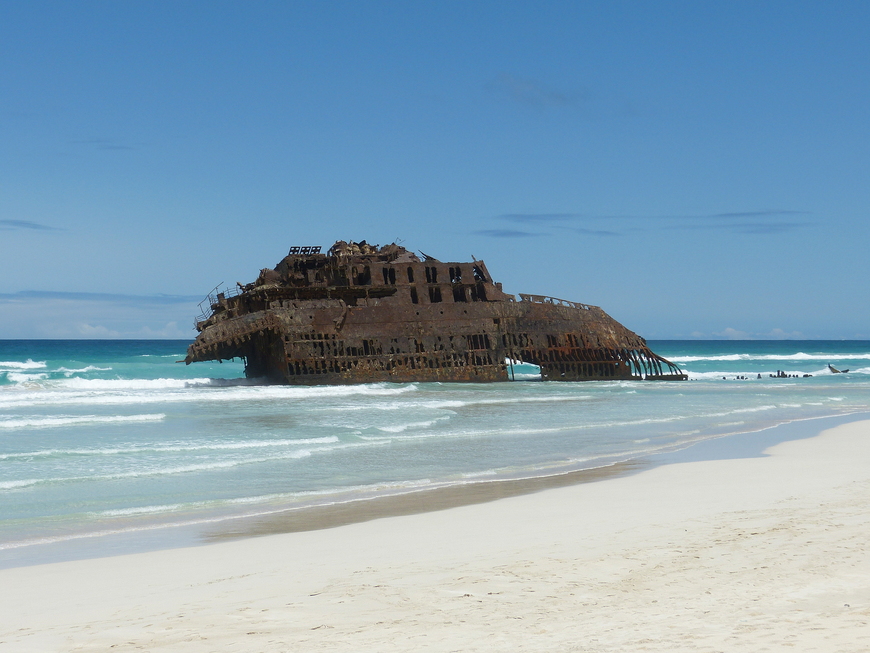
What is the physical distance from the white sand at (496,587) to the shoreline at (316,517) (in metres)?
0.36

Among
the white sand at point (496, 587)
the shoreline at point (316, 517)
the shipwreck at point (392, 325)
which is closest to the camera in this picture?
the white sand at point (496, 587)

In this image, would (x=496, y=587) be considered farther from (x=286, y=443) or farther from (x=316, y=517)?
(x=286, y=443)

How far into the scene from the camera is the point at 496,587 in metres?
5.36

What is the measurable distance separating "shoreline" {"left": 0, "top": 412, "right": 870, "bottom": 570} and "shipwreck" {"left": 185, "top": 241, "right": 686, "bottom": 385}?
18686 mm

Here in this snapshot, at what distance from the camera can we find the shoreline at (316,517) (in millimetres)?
7285

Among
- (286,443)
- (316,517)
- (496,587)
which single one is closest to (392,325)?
(286,443)

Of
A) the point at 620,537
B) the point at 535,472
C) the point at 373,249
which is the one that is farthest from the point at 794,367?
the point at 620,537

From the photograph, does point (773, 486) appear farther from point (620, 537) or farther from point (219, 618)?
point (219, 618)

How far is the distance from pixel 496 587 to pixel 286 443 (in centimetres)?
1035

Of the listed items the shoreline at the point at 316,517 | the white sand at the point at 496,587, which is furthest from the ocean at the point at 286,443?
the white sand at the point at 496,587

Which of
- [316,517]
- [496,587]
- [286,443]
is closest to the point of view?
[496,587]

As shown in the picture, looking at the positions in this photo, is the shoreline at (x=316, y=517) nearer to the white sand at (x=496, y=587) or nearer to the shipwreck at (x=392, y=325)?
the white sand at (x=496, y=587)

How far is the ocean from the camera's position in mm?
9031

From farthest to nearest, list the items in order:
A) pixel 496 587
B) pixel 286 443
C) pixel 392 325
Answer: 1. pixel 392 325
2. pixel 286 443
3. pixel 496 587
